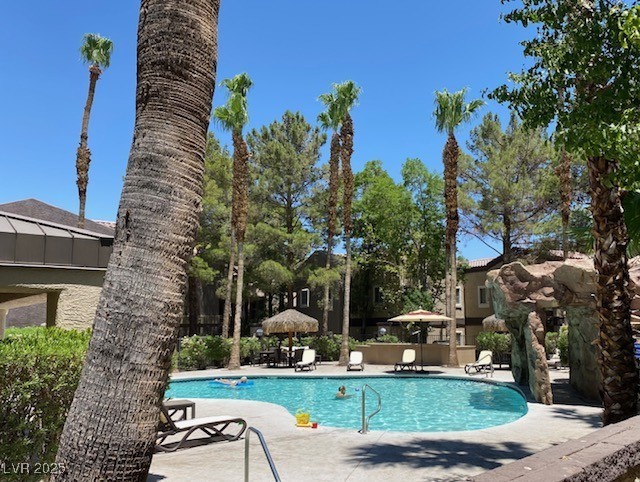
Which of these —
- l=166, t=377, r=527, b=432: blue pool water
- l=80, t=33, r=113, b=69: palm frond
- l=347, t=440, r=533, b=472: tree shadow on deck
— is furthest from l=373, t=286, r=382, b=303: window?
l=347, t=440, r=533, b=472: tree shadow on deck

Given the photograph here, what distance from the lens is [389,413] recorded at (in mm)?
14820

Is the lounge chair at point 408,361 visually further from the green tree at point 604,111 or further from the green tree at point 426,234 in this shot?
the green tree at point 604,111

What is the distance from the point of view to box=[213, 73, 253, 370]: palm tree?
25156 mm

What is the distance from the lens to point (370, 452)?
26.7ft

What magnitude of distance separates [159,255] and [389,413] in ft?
42.3

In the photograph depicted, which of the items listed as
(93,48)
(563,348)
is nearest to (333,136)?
(563,348)

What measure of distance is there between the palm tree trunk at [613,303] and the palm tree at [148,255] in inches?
209

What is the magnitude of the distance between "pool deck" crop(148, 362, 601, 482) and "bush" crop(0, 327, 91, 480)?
1.70 m

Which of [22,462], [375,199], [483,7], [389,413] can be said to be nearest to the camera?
[22,462]

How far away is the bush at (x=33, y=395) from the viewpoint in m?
5.19

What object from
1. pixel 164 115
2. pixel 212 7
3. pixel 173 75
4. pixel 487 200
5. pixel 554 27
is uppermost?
pixel 487 200

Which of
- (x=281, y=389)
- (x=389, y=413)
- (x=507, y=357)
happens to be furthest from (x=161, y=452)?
(x=507, y=357)

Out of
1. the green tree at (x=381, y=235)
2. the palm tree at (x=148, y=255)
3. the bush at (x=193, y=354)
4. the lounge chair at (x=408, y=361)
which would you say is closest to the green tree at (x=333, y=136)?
the green tree at (x=381, y=235)

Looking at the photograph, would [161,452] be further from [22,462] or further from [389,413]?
[389,413]
